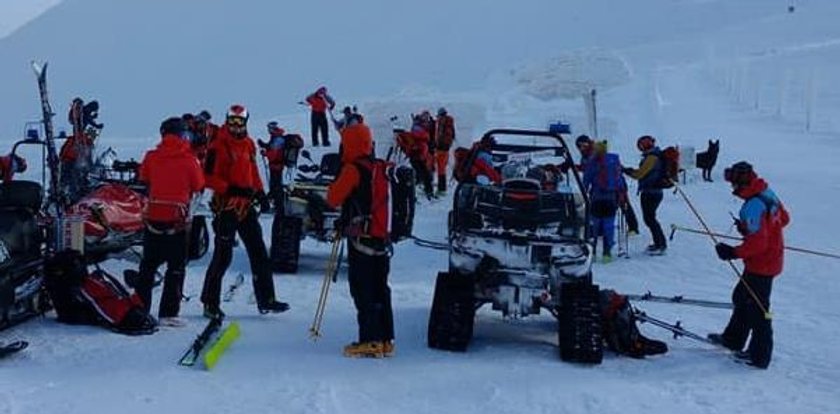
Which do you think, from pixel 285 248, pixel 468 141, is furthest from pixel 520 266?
pixel 468 141

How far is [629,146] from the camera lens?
23.0 metres

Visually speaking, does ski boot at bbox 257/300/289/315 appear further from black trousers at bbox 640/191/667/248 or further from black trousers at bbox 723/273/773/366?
black trousers at bbox 640/191/667/248

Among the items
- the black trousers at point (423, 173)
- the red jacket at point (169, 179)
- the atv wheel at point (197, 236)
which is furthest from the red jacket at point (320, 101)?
the red jacket at point (169, 179)

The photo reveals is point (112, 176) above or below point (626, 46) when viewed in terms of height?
below

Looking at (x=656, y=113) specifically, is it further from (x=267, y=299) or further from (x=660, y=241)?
(x=267, y=299)

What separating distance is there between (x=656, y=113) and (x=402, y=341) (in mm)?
22196

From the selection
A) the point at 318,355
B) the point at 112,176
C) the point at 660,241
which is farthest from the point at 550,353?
the point at 112,176

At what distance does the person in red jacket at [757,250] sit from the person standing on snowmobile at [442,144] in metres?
10.4

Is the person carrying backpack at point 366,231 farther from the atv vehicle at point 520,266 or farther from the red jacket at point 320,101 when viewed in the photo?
the red jacket at point 320,101

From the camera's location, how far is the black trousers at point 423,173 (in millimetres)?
16609

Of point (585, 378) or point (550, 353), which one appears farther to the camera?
point (550, 353)

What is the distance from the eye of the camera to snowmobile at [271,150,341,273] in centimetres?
1043

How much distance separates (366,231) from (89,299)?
213 cm

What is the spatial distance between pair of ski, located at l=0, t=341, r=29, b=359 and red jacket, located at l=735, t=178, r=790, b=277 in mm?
4885
